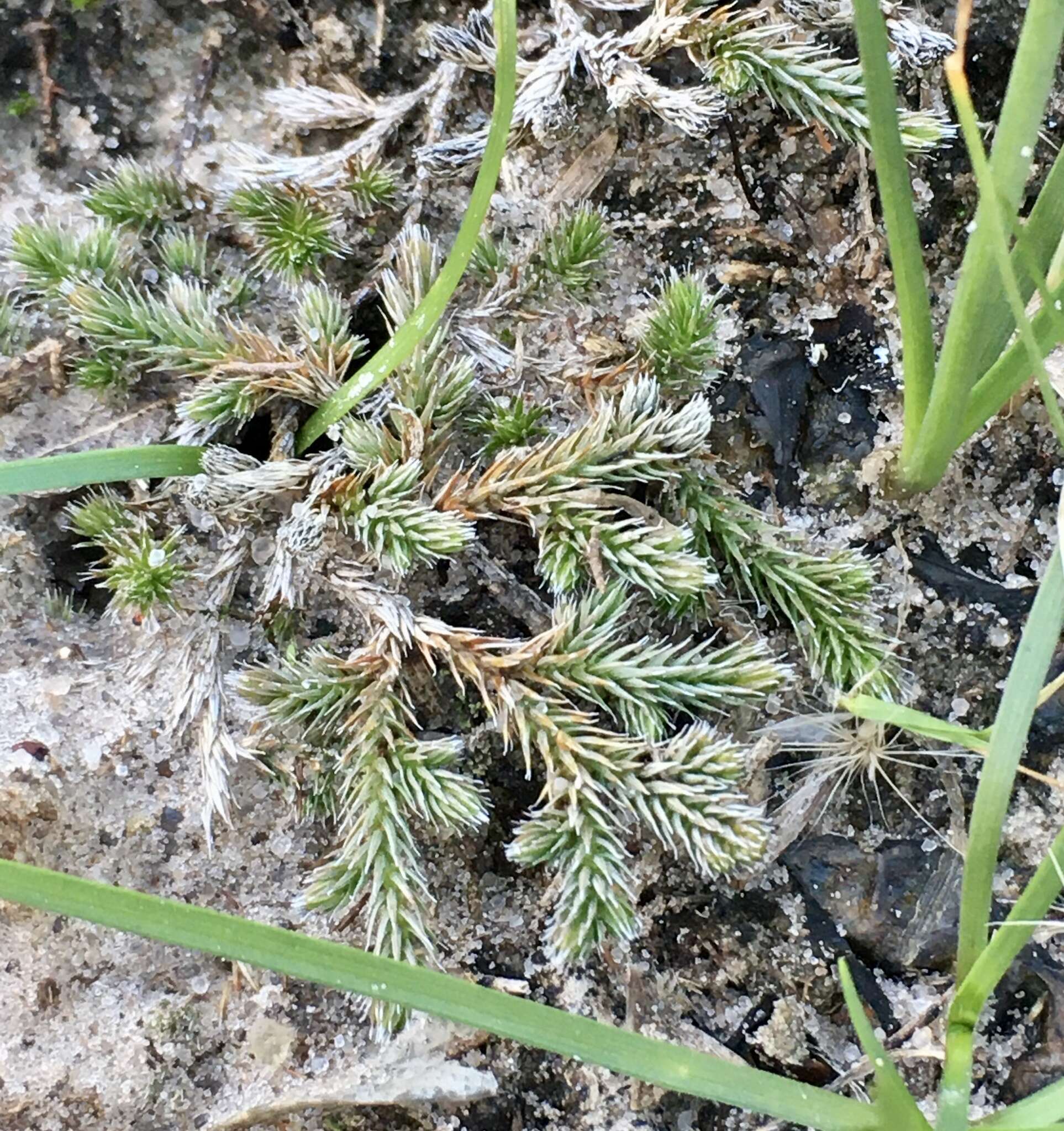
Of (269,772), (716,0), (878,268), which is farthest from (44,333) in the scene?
(878,268)

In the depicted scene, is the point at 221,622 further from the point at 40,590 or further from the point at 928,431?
the point at 928,431

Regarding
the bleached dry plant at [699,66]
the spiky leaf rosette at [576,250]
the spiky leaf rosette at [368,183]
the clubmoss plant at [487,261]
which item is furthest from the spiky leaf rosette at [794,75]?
the spiky leaf rosette at [368,183]

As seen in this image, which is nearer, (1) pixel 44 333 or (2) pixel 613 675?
(2) pixel 613 675

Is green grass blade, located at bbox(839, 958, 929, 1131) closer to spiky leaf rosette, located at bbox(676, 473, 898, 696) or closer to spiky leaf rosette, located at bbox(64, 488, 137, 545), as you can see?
spiky leaf rosette, located at bbox(676, 473, 898, 696)

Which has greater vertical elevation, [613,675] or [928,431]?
[928,431]

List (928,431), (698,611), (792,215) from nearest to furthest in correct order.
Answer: (928,431) → (698,611) → (792,215)

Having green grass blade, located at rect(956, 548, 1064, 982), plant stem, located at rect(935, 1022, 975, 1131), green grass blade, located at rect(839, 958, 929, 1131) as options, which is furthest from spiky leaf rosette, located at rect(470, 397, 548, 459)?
plant stem, located at rect(935, 1022, 975, 1131)
